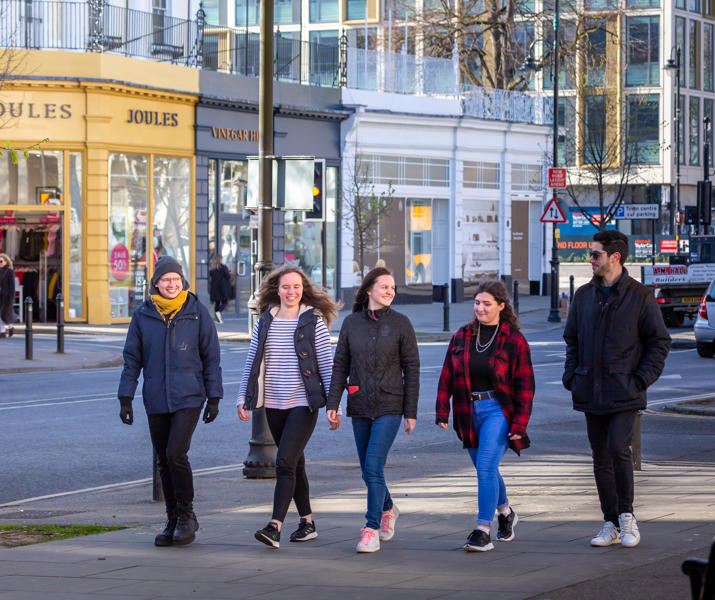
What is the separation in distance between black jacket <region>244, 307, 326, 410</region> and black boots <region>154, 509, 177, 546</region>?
0.81 metres

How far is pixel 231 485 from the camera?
10969 millimetres

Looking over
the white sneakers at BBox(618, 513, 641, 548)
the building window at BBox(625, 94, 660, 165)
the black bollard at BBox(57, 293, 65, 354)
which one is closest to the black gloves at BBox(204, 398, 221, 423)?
the white sneakers at BBox(618, 513, 641, 548)

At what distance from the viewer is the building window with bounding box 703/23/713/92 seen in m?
78.2

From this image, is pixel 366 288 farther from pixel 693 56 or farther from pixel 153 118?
pixel 693 56

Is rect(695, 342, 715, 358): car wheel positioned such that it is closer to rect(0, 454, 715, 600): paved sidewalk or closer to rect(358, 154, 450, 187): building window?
rect(0, 454, 715, 600): paved sidewalk

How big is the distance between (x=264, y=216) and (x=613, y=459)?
472 centimetres

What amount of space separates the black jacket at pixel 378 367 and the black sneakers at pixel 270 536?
804 mm

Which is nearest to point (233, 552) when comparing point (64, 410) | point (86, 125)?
point (64, 410)

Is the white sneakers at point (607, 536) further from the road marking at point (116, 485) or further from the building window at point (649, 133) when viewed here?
the building window at point (649, 133)

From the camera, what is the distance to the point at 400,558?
7516 millimetres

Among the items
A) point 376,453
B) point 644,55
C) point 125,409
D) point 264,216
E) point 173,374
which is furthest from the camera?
point 644,55

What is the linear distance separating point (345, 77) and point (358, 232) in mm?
5103

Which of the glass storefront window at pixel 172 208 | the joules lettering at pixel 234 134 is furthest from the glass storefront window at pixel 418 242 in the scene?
the glass storefront window at pixel 172 208

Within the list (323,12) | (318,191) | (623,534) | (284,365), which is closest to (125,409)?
(284,365)
